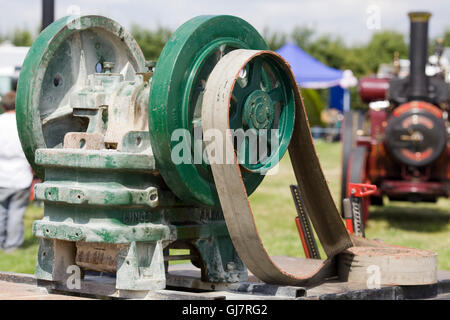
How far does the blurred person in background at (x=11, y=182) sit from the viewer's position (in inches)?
349

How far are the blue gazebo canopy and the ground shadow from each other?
12.6 meters

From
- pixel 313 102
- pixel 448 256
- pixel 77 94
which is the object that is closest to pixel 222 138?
pixel 77 94

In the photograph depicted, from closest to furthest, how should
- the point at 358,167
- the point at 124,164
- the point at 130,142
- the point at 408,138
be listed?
the point at 124,164
the point at 130,142
the point at 358,167
the point at 408,138

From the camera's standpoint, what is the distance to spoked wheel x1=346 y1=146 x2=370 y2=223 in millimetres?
10305

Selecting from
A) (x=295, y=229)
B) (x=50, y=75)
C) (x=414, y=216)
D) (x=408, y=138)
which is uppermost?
(x=50, y=75)

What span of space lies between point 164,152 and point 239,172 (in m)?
0.41

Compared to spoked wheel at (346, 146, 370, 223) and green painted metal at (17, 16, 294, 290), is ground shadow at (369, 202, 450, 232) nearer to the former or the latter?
spoked wheel at (346, 146, 370, 223)

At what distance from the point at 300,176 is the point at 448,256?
387 centimetres

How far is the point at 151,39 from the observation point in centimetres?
4628

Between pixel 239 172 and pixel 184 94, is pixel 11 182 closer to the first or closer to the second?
pixel 184 94

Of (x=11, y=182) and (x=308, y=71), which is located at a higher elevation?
(x=308, y=71)

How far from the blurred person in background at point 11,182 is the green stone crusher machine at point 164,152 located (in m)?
3.66

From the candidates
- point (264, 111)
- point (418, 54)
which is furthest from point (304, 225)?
point (418, 54)
